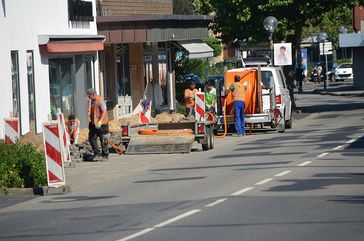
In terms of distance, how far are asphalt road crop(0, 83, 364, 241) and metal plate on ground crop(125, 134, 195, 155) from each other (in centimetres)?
62

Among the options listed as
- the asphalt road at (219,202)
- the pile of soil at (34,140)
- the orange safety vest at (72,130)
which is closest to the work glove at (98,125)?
the asphalt road at (219,202)

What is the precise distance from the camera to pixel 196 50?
4206 centimetres

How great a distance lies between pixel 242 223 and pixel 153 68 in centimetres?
2895

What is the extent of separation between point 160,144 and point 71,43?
6.72 m

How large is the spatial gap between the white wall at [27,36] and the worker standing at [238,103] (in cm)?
564

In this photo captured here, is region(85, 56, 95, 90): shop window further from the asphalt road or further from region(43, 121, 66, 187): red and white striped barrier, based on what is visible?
region(43, 121, 66, 187): red and white striped barrier

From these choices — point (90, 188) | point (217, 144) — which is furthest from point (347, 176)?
point (217, 144)

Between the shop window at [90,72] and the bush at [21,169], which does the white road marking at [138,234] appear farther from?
the shop window at [90,72]

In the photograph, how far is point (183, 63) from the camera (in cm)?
5322

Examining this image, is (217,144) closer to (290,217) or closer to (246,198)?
(246,198)

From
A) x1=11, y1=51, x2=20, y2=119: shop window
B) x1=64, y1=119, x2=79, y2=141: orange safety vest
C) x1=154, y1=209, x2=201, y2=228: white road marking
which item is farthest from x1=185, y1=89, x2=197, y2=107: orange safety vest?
x1=154, y1=209, x2=201, y2=228: white road marking

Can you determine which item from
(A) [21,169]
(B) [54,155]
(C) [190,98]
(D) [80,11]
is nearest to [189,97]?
(C) [190,98]

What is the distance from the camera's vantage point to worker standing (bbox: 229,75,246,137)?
32.8 meters

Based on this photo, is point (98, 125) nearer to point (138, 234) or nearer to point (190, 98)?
point (190, 98)
